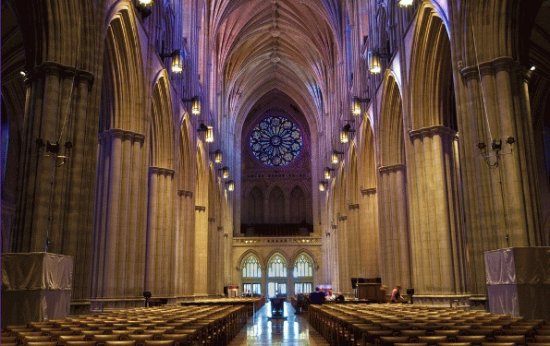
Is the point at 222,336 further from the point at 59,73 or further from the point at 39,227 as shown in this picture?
the point at 59,73

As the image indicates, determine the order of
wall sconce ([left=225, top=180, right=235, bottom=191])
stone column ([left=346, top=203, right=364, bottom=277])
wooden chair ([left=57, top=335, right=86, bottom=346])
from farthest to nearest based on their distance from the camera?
wall sconce ([left=225, top=180, right=235, bottom=191]), stone column ([left=346, top=203, right=364, bottom=277]), wooden chair ([left=57, top=335, right=86, bottom=346])

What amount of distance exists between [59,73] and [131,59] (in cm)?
541

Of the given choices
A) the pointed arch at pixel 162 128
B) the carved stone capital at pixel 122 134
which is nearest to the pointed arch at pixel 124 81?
the carved stone capital at pixel 122 134

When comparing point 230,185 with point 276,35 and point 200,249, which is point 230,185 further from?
point 276,35

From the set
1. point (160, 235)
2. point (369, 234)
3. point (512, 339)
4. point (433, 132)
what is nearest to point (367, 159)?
point (369, 234)

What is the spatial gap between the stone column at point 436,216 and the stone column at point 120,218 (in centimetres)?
937

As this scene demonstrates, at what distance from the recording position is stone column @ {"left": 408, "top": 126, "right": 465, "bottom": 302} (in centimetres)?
1653

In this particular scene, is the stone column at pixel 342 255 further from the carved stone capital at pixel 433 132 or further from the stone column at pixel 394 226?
the carved stone capital at pixel 433 132

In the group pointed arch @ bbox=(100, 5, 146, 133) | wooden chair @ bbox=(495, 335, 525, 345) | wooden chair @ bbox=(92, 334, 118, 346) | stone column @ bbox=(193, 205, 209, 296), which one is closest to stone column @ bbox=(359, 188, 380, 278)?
stone column @ bbox=(193, 205, 209, 296)

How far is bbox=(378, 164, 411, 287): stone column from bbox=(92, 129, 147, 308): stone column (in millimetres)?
10277

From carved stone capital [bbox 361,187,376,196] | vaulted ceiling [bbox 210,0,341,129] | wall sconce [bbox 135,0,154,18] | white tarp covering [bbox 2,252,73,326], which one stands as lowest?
white tarp covering [bbox 2,252,73,326]

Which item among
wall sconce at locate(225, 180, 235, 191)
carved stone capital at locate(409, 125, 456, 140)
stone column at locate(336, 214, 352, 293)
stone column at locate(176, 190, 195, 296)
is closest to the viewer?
carved stone capital at locate(409, 125, 456, 140)

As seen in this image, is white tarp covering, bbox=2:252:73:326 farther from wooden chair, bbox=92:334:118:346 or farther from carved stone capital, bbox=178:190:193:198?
carved stone capital, bbox=178:190:193:198

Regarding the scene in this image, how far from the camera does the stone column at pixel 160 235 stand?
21.2 meters
